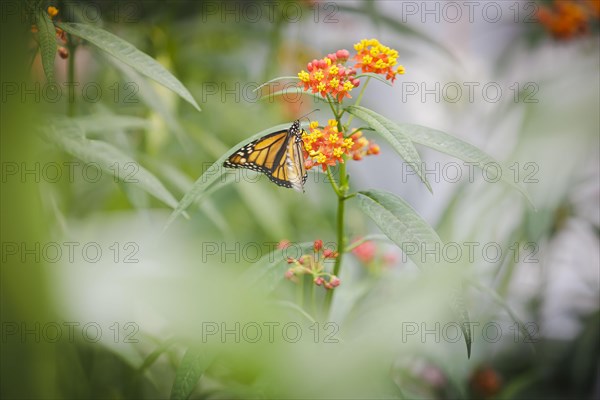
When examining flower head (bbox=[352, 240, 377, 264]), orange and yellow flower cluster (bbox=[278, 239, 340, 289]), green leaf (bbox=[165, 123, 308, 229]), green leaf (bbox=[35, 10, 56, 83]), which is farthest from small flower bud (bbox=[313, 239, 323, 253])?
flower head (bbox=[352, 240, 377, 264])

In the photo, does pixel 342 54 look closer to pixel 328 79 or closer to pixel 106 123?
pixel 328 79

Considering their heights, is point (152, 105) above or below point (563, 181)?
above

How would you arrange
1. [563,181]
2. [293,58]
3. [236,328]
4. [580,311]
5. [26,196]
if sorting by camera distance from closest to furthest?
[26,196]
[236,328]
[563,181]
[580,311]
[293,58]

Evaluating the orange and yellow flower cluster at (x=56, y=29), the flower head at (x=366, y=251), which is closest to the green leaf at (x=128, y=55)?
the orange and yellow flower cluster at (x=56, y=29)

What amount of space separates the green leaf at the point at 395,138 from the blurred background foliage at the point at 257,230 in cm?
9

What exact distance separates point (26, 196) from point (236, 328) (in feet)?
0.67

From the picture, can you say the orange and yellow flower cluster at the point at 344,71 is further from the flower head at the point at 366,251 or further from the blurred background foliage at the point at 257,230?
the flower head at the point at 366,251

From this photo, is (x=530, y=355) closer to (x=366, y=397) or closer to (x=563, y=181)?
(x=563, y=181)

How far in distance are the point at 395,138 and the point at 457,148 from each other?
60mm

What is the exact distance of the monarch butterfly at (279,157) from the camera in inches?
20.3

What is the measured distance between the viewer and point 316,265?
560mm

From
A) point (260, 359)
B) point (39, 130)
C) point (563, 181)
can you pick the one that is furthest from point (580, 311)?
point (39, 130)

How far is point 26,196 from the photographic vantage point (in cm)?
36

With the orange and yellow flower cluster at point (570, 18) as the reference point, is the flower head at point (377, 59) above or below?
below
